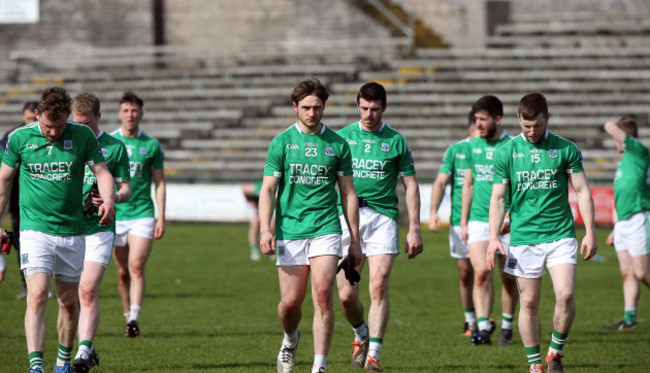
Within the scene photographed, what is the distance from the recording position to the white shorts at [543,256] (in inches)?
320

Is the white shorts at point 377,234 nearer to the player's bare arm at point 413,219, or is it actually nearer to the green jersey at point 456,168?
the player's bare arm at point 413,219

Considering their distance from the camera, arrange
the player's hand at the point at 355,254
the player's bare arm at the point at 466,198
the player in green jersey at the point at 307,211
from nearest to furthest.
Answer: the player in green jersey at the point at 307,211
the player's hand at the point at 355,254
the player's bare arm at the point at 466,198

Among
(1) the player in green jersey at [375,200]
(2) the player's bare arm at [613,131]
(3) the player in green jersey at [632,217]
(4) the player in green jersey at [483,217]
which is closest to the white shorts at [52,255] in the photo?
(1) the player in green jersey at [375,200]

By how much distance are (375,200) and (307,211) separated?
1497 millimetres

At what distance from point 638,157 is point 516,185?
3.59m

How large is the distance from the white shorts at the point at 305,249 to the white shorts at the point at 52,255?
5.16 feet

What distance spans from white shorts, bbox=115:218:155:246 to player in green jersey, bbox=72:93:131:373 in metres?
1.68

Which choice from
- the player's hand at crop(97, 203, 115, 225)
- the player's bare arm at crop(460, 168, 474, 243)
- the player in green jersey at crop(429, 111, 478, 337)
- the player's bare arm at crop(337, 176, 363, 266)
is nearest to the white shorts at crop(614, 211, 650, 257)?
the player in green jersey at crop(429, 111, 478, 337)

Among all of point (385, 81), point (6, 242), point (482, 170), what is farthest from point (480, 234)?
point (385, 81)

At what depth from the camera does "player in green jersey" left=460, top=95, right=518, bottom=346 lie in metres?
10.4

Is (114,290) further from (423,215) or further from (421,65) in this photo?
(421,65)

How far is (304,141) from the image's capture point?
26.0 ft

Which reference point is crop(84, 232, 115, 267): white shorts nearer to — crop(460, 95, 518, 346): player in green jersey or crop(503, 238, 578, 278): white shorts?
crop(503, 238, 578, 278): white shorts

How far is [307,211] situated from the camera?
791 centimetres
